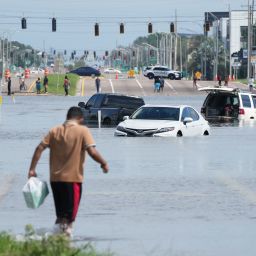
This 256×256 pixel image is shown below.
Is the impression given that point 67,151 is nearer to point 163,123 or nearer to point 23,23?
point 163,123

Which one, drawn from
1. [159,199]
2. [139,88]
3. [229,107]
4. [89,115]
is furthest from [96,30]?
[159,199]

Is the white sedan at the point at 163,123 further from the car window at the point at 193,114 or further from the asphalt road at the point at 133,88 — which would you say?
the asphalt road at the point at 133,88

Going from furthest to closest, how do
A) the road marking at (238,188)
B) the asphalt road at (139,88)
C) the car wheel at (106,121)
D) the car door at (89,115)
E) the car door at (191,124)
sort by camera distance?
the asphalt road at (139,88)
the car wheel at (106,121)
the car door at (89,115)
the car door at (191,124)
the road marking at (238,188)

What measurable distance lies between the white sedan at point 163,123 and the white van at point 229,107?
1008 cm

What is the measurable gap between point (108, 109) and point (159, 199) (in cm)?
3058

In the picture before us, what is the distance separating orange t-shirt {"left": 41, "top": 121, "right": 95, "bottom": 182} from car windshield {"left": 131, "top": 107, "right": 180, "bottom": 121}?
25.2 metres

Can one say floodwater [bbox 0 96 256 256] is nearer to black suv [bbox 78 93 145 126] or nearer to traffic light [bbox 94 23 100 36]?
black suv [bbox 78 93 145 126]

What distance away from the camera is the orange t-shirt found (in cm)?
1344

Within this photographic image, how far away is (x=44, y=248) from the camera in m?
11.5

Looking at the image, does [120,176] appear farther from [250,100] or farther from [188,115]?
[250,100]

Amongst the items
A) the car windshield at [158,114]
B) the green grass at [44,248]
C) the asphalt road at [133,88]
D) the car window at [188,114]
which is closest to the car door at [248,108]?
the car window at [188,114]

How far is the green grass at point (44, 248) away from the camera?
37.5ft

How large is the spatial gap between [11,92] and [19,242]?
99.6 m

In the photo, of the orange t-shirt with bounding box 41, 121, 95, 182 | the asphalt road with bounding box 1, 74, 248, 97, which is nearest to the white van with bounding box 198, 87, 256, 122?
the orange t-shirt with bounding box 41, 121, 95, 182
